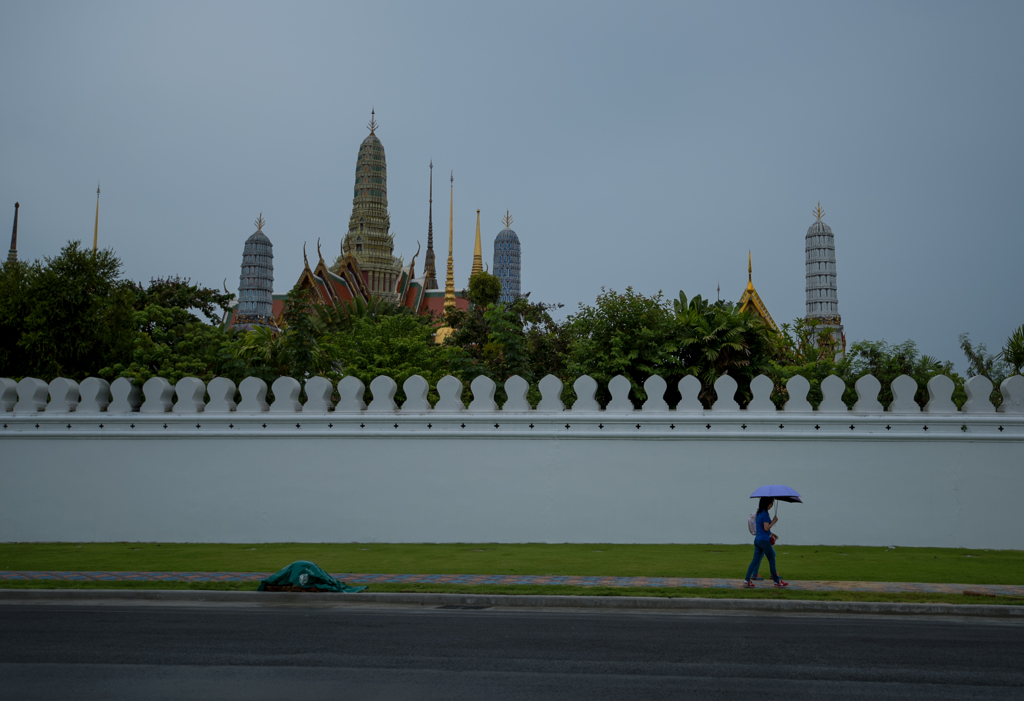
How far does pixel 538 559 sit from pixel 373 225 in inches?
2281

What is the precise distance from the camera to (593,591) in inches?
339

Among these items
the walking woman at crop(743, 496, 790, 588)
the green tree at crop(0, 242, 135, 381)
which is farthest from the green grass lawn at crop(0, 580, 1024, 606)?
the green tree at crop(0, 242, 135, 381)

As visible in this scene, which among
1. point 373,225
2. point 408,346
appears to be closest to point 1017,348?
point 408,346

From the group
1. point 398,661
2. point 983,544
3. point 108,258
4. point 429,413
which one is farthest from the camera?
point 108,258

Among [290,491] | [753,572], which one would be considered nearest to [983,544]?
[753,572]

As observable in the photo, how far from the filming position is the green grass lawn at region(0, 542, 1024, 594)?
32.2 ft

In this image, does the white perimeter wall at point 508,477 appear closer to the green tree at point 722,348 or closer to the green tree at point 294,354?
the green tree at point 294,354

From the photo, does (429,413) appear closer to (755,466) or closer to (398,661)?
(755,466)

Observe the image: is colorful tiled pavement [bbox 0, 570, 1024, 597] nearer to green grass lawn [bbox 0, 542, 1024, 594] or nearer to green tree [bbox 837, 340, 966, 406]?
green grass lawn [bbox 0, 542, 1024, 594]

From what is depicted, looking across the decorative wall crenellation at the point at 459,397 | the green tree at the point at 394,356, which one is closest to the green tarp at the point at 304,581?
the decorative wall crenellation at the point at 459,397

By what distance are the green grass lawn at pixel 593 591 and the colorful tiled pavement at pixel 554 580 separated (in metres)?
0.19

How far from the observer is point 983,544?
11562 millimetres

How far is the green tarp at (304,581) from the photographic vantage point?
9000mm

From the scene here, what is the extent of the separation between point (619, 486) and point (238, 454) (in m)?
5.88
